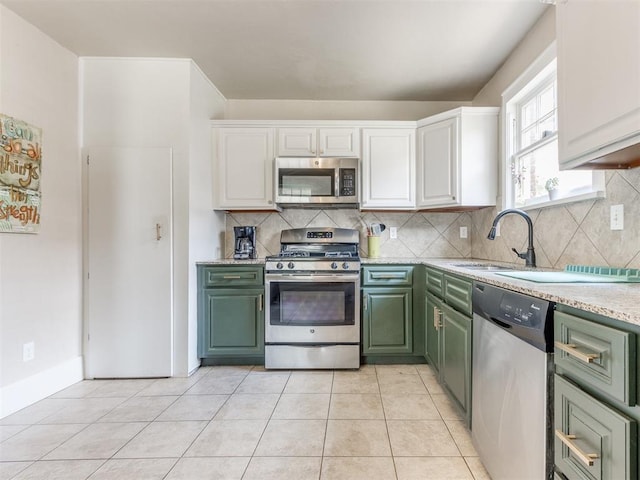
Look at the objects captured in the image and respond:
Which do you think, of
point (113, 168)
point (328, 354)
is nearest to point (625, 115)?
point (328, 354)

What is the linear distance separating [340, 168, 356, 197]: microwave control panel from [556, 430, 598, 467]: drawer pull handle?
7.35 ft

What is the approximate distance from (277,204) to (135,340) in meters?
1.58

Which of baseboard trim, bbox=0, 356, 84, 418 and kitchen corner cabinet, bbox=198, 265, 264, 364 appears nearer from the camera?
baseboard trim, bbox=0, 356, 84, 418

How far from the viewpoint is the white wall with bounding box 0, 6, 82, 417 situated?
1.95 metres

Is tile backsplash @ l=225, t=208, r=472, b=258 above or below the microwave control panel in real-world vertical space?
below

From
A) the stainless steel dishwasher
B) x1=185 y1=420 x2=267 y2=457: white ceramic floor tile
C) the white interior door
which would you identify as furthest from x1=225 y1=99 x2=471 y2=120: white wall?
x1=185 y1=420 x2=267 y2=457: white ceramic floor tile

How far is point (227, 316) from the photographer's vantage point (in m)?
2.65

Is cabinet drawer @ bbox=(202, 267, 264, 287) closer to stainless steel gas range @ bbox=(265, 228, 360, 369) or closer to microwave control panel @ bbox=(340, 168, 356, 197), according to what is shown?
stainless steel gas range @ bbox=(265, 228, 360, 369)

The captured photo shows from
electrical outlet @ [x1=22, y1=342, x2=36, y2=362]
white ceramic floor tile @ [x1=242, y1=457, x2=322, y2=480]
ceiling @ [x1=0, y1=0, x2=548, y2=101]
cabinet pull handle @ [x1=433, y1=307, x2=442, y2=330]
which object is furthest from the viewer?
cabinet pull handle @ [x1=433, y1=307, x2=442, y2=330]

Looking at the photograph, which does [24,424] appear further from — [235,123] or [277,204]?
[235,123]

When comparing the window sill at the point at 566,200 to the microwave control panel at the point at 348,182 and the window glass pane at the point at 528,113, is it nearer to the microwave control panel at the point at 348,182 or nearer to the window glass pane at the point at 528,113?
the window glass pane at the point at 528,113

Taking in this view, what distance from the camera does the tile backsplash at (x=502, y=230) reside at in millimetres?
1456

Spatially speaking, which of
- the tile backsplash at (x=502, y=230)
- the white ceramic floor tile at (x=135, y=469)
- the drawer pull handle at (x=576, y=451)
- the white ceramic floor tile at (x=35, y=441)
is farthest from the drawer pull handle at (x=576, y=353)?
the white ceramic floor tile at (x=35, y=441)

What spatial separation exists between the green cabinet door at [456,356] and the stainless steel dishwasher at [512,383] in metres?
0.10
